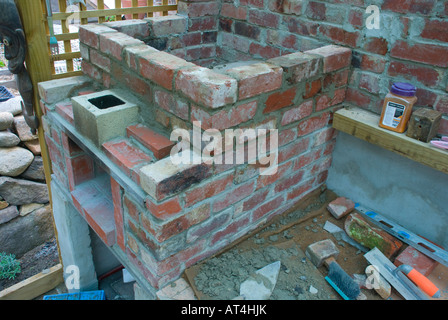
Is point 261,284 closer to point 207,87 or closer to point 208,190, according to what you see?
point 208,190

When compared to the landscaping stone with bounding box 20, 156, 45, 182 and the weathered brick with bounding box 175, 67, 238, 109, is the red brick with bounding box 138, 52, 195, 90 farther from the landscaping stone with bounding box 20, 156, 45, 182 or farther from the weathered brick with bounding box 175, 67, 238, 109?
the landscaping stone with bounding box 20, 156, 45, 182

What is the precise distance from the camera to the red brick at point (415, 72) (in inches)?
65.8

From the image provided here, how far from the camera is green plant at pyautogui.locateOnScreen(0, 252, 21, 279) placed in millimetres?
3686

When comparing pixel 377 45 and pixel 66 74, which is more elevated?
pixel 377 45

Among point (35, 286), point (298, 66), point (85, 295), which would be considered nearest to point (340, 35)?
point (298, 66)

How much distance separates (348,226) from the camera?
1.96 metres

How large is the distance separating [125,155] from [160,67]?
1.38 feet

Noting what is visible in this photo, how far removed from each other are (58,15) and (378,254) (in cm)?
222

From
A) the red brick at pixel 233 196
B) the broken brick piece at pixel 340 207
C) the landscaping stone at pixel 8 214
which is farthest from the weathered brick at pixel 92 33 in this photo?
the landscaping stone at pixel 8 214

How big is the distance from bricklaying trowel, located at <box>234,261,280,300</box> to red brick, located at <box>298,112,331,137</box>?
690 millimetres

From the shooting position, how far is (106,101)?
6.31 feet

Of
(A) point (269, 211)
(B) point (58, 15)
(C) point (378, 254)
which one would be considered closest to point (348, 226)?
(C) point (378, 254)

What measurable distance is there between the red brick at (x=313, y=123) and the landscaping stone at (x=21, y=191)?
328 cm
